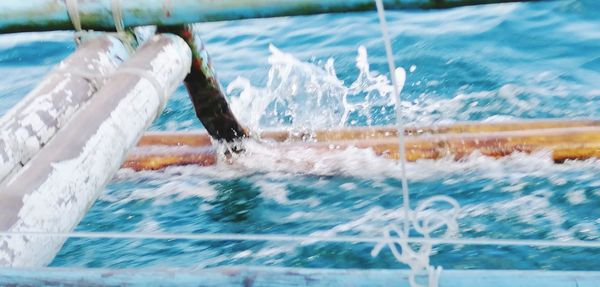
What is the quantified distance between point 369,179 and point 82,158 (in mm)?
1736

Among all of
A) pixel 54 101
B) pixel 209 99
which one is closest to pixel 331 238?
pixel 54 101

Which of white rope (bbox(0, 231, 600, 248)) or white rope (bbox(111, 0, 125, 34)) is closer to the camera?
white rope (bbox(0, 231, 600, 248))

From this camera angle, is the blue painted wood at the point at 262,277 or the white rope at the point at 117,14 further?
the white rope at the point at 117,14

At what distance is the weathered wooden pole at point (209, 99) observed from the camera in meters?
3.35

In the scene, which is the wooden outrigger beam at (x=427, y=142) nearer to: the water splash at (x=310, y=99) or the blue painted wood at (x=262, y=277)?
the water splash at (x=310, y=99)

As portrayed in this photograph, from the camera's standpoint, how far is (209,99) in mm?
3557

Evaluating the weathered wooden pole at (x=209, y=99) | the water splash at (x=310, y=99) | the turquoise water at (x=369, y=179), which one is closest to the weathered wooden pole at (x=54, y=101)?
the weathered wooden pole at (x=209, y=99)

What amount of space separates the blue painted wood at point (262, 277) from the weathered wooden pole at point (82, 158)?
0.43m

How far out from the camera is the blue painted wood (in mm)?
1083

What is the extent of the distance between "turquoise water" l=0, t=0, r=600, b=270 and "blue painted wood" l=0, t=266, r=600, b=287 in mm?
1753

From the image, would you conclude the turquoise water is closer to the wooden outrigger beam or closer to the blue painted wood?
the wooden outrigger beam

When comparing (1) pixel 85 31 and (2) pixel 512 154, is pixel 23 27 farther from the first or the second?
(2) pixel 512 154

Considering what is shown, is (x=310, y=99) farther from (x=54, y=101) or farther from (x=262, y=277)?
(x=262, y=277)

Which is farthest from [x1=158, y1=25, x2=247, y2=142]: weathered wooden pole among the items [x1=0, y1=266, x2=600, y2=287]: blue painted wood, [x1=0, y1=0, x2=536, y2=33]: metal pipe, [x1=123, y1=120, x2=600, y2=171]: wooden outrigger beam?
[x1=0, y1=266, x2=600, y2=287]: blue painted wood
